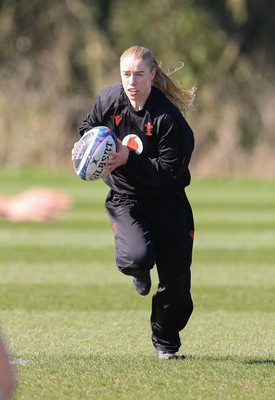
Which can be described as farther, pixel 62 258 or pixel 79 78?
pixel 79 78

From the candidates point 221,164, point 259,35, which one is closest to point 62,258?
point 221,164

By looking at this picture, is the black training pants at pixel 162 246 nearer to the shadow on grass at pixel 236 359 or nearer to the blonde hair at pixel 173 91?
the shadow on grass at pixel 236 359

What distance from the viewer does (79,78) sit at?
133 ft

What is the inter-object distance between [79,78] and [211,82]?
23.9 feet

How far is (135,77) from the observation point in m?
7.68

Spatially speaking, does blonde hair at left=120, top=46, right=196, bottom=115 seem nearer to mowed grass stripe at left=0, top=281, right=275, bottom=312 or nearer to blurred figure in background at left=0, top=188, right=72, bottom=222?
blurred figure in background at left=0, top=188, right=72, bottom=222

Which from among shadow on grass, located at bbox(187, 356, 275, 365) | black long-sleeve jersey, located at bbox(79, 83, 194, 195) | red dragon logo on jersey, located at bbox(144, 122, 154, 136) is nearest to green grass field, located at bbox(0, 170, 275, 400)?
shadow on grass, located at bbox(187, 356, 275, 365)

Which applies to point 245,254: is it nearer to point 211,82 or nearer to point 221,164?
point 221,164

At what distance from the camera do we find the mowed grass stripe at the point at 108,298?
1088cm

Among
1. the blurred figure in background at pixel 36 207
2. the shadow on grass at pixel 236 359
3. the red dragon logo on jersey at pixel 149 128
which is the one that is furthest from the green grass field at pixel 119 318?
the blurred figure in background at pixel 36 207

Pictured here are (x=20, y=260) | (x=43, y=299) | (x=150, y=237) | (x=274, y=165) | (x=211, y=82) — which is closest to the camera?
(x=150, y=237)

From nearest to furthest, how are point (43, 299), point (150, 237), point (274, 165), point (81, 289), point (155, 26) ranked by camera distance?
point (150, 237), point (43, 299), point (81, 289), point (274, 165), point (155, 26)

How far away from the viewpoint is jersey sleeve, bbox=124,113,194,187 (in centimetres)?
763

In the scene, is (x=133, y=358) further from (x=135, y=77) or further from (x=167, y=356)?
(x=135, y=77)
